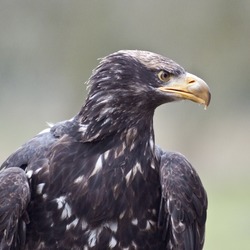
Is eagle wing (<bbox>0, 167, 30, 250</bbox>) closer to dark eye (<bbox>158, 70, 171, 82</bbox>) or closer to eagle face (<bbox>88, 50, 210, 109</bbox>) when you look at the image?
eagle face (<bbox>88, 50, 210, 109</bbox>)

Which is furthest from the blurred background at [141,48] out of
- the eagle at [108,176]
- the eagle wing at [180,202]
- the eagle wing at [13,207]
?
the eagle wing at [13,207]

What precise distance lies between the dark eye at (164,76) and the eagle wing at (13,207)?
1076 millimetres

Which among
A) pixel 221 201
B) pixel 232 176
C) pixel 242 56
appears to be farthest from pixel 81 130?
pixel 242 56

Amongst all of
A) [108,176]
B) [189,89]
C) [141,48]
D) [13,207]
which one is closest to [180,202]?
[108,176]

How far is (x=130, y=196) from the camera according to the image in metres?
7.19

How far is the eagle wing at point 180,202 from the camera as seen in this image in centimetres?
723

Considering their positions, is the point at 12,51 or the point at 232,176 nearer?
the point at 232,176

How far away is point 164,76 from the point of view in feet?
23.2

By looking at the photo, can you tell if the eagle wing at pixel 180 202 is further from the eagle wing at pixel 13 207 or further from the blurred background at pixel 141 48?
the blurred background at pixel 141 48

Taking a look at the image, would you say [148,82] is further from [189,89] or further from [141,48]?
[141,48]

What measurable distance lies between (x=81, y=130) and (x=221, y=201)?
10.5 m

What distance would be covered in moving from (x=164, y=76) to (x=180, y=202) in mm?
840

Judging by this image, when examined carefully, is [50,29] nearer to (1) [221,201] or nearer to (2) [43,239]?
(1) [221,201]

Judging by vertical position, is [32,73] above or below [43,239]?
below
